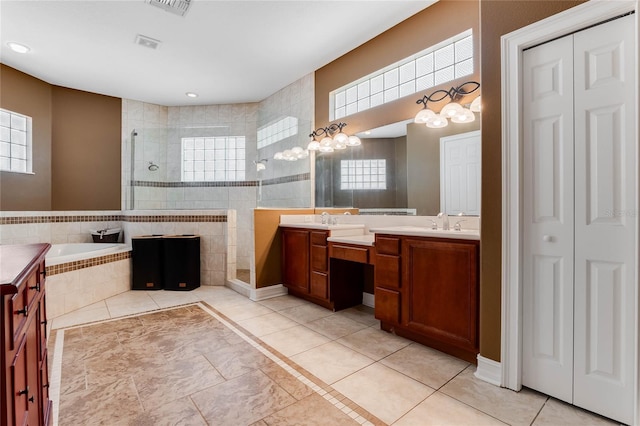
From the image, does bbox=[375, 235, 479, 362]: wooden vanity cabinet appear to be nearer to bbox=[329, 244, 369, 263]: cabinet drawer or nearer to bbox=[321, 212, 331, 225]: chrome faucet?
bbox=[329, 244, 369, 263]: cabinet drawer

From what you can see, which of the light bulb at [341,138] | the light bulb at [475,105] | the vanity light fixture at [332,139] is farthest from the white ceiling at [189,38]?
the light bulb at [475,105]

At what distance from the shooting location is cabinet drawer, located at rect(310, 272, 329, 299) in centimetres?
314

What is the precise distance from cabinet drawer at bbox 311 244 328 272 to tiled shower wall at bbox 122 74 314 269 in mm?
1007

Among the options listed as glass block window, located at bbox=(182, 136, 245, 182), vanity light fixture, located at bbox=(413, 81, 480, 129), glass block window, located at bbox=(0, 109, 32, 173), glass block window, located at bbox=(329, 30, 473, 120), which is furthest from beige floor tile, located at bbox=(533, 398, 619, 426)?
glass block window, located at bbox=(0, 109, 32, 173)

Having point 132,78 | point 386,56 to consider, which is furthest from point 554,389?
point 132,78

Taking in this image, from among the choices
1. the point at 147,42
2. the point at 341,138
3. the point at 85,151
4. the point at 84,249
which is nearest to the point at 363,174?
the point at 341,138

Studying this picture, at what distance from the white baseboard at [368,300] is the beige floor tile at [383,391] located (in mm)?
1311

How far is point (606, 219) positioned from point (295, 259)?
2738mm

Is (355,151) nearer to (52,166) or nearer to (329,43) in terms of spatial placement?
(329,43)

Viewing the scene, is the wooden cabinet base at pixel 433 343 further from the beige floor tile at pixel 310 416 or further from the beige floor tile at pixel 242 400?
the beige floor tile at pixel 242 400

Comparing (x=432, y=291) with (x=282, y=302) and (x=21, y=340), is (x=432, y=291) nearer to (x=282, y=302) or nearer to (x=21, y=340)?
(x=282, y=302)

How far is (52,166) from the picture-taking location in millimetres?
4469

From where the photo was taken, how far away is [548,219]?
170 centimetres

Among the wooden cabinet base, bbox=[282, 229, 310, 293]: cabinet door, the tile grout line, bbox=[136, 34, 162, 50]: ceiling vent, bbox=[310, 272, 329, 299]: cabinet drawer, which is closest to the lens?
the tile grout line
